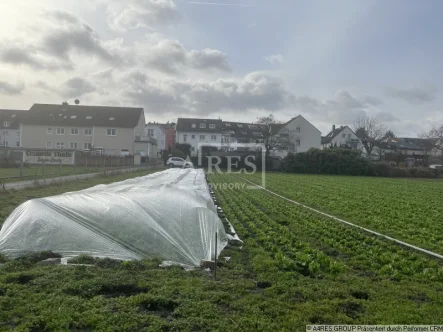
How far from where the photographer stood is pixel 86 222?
698cm

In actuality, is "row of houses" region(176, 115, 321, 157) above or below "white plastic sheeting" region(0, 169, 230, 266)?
above

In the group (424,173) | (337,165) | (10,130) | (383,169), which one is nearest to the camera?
(383,169)

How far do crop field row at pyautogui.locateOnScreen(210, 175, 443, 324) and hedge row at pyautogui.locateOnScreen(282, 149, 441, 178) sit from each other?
1577 inches

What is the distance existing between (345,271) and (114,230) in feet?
11.9

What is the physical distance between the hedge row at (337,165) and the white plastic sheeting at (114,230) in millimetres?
42934

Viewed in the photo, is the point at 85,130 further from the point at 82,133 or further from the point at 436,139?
the point at 436,139

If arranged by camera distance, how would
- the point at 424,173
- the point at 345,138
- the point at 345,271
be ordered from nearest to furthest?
the point at 345,271
the point at 424,173
the point at 345,138

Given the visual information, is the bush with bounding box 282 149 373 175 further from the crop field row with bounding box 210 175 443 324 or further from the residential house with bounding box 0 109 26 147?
the residential house with bounding box 0 109 26 147

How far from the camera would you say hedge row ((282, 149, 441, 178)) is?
→ 4931 centimetres

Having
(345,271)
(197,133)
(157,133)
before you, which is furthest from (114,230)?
(157,133)

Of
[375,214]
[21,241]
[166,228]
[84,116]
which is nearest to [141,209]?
[166,228]

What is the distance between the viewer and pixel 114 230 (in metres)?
6.84

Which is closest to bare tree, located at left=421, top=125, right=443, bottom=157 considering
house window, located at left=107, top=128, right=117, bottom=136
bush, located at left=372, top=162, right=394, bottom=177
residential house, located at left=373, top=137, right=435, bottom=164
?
residential house, located at left=373, top=137, right=435, bottom=164

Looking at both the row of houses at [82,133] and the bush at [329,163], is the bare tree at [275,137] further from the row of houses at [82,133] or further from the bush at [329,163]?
the row of houses at [82,133]
